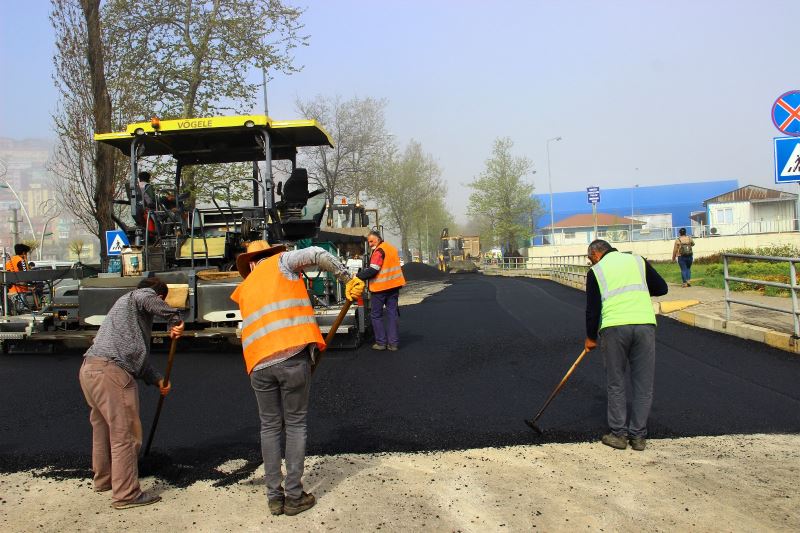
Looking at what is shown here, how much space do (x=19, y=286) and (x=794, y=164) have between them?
11.4 meters

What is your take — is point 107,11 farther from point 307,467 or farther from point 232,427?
point 307,467

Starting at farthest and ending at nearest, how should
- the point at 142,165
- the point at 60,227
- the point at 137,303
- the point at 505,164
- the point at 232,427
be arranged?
the point at 60,227 < the point at 505,164 < the point at 142,165 < the point at 232,427 < the point at 137,303

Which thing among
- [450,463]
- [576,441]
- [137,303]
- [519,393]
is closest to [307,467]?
[450,463]

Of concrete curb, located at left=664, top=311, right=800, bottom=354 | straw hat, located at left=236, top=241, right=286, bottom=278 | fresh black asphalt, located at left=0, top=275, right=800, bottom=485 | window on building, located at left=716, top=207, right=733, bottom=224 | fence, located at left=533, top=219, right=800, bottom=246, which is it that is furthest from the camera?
window on building, located at left=716, top=207, right=733, bottom=224

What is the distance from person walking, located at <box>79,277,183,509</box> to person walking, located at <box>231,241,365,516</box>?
2.52 ft

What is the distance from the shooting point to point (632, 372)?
4.91 metres

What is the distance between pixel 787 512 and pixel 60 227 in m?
72.7

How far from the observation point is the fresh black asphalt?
4945mm

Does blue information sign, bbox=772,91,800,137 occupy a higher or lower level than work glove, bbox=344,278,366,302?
higher

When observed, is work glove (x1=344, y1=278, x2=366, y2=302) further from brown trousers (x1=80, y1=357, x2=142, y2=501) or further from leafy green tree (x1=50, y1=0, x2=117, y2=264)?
leafy green tree (x1=50, y1=0, x2=117, y2=264)

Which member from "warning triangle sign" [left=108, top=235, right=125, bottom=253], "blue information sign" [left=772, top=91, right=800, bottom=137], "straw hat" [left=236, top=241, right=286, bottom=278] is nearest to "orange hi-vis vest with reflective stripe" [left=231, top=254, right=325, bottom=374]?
"straw hat" [left=236, top=241, right=286, bottom=278]

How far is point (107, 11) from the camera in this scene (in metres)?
14.2

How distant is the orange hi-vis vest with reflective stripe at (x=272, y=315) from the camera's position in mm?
3705

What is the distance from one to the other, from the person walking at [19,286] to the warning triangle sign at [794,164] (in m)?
11.2
